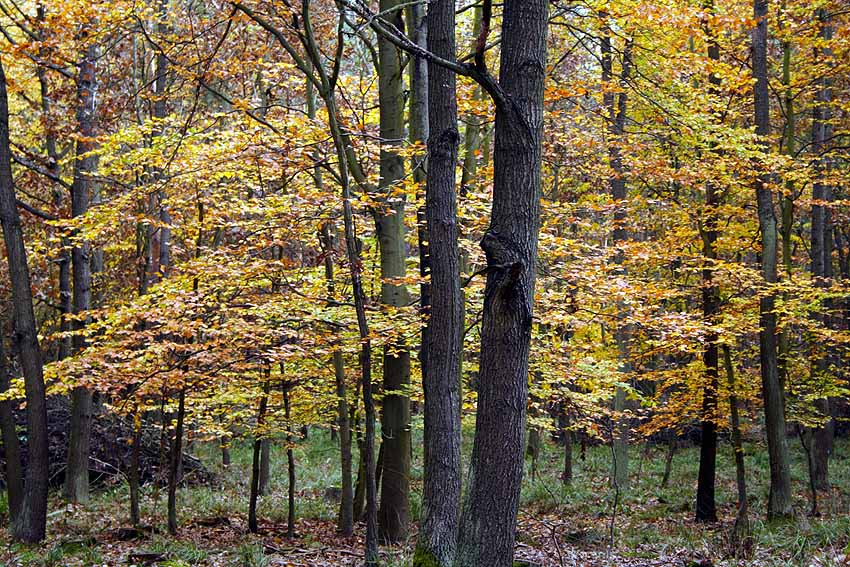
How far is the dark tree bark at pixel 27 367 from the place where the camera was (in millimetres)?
9359

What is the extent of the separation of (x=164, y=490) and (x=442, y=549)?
1168 cm

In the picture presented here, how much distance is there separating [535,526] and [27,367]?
8.50 meters

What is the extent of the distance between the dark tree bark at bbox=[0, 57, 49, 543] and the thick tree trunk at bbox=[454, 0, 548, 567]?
696 cm

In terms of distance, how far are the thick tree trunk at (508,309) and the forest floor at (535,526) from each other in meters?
1.11

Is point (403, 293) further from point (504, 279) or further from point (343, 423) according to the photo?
point (504, 279)

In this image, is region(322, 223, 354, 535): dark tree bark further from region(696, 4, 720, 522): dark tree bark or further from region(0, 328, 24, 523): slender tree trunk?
region(696, 4, 720, 522): dark tree bark

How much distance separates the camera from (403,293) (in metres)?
10.2

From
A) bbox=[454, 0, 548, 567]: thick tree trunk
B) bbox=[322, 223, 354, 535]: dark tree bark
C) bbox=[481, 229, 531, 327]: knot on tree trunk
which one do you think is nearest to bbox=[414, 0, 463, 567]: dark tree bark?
bbox=[454, 0, 548, 567]: thick tree trunk

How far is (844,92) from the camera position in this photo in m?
18.8

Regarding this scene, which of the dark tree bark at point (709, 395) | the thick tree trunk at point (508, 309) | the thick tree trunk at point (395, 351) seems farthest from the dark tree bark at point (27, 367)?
the dark tree bark at point (709, 395)

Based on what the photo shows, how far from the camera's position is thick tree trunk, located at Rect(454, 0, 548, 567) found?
192 inches

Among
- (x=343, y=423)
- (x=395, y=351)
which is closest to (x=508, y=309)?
(x=395, y=351)

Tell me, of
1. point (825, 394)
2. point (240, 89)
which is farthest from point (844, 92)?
point (240, 89)

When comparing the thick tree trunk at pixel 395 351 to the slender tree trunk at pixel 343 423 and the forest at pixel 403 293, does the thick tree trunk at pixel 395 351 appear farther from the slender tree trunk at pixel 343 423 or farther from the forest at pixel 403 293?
the slender tree trunk at pixel 343 423
